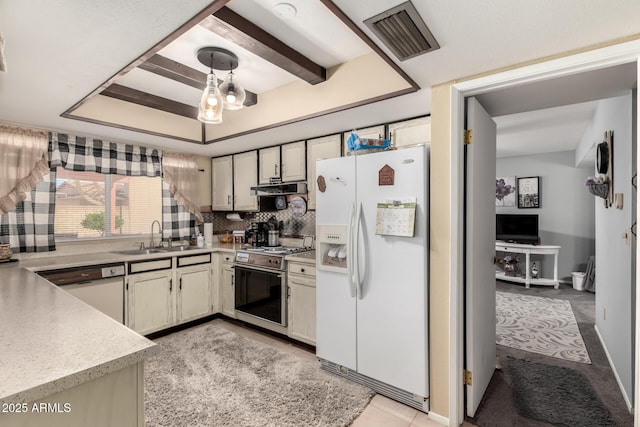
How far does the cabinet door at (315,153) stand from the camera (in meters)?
3.25

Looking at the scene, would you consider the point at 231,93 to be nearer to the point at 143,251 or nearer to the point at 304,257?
the point at 304,257

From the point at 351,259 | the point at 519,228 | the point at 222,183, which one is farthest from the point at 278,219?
the point at 519,228

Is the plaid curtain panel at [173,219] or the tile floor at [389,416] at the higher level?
the plaid curtain panel at [173,219]

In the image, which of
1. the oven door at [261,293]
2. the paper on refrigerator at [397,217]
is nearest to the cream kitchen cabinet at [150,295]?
the oven door at [261,293]

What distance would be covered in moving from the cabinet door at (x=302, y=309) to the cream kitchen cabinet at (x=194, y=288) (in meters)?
1.22

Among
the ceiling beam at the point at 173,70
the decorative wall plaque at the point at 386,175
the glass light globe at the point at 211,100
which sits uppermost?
the ceiling beam at the point at 173,70

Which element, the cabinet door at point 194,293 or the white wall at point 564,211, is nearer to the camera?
the cabinet door at point 194,293

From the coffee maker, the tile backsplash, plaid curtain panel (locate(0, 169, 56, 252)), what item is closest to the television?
the tile backsplash

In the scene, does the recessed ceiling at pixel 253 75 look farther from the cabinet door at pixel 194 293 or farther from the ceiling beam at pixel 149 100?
the cabinet door at pixel 194 293

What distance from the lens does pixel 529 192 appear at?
5766mm

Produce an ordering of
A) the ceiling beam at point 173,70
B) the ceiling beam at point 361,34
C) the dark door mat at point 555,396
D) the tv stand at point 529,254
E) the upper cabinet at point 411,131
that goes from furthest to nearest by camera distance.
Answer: the tv stand at point 529,254 < the upper cabinet at point 411,131 < the ceiling beam at point 173,70 < the dark door mat at point 555,396 < the ceiling beam at point 361,34

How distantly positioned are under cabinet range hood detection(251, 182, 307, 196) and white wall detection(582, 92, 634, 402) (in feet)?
8.43

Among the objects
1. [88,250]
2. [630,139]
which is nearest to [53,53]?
[88,250]

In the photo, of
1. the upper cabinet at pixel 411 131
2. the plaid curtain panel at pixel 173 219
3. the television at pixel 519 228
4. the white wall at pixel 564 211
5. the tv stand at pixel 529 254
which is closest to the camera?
the upper cabinet at pixel 411 131
